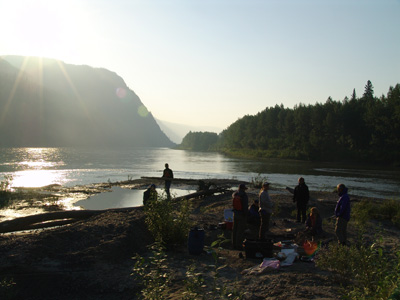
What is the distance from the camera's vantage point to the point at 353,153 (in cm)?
7775

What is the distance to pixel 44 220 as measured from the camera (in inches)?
486

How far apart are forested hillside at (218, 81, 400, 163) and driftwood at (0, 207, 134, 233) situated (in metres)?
68.4

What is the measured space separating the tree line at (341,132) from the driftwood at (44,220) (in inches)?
2707

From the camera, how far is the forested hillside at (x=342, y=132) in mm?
72625

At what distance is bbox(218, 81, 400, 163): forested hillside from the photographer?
238 ft

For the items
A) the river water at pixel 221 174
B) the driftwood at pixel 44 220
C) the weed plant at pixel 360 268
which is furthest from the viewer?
the river water at pixel 221 174

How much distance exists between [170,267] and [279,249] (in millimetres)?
3436

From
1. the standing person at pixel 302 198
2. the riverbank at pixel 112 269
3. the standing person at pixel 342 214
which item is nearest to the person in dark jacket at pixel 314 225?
the riverbank at pixel 112 269

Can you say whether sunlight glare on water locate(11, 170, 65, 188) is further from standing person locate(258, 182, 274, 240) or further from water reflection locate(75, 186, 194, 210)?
standing person locate(258, 182, 274, 240)

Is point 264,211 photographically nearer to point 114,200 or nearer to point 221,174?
point 114,200

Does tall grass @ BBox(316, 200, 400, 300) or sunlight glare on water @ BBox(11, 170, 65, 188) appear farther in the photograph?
sunlight glare on water @ BBox(11, 170, 65, 188)

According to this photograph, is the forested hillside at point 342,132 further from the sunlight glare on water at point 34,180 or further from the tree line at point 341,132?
the sunlight glare on water at point 34,180

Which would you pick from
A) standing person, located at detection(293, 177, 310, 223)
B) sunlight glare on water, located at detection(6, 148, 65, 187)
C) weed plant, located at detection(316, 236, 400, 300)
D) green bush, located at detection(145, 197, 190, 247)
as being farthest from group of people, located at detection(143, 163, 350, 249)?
sunlight glare on water, located at detection(6, 148, 65, 187)

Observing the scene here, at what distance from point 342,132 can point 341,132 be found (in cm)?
44
